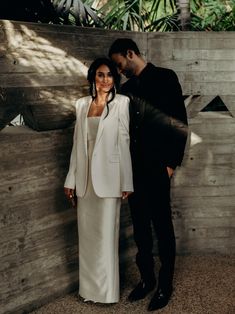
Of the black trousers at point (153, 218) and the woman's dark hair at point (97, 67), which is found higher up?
the woman's dark hair at point (97, 67)

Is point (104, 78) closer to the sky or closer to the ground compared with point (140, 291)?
closer to the sky

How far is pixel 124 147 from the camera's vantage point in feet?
9.98

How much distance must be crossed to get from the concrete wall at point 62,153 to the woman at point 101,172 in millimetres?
180

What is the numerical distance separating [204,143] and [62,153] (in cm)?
122

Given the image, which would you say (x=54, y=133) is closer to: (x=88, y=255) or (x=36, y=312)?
(x=88, y=255)

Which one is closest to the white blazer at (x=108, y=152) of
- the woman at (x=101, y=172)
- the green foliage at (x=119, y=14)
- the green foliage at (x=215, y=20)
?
the woman at (x=101, y=172)

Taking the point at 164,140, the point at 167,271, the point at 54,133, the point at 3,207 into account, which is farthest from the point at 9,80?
the point at 167,271

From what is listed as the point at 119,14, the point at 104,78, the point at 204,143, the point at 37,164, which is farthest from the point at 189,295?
the point at 119,14

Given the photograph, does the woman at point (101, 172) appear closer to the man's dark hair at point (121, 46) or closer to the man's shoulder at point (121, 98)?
the man's shoulder at point (121, 98)

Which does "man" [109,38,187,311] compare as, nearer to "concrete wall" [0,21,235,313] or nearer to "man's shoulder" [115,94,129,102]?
"man's shoulder" [115,94,129,102]

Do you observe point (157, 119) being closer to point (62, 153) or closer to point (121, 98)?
point (121, 98)

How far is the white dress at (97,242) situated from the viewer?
121 inches

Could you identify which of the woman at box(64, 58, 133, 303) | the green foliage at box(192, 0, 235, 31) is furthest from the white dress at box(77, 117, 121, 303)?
the green foliage at box(192, 0, 235, 31)

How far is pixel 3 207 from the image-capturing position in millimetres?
2916
